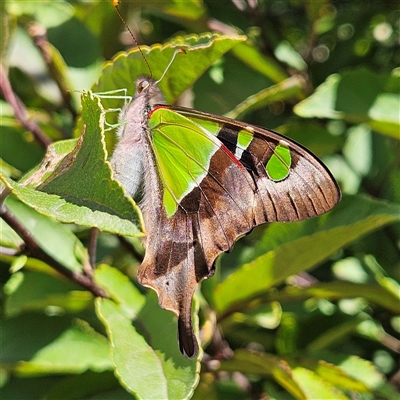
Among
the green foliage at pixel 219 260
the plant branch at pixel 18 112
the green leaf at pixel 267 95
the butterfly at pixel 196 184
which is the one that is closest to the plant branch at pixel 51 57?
the green foliage at pixel 219 260

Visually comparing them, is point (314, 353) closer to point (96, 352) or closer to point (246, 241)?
point (246, 241)

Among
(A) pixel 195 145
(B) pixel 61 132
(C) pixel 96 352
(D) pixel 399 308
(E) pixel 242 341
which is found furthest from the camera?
(E) pixel 242 341

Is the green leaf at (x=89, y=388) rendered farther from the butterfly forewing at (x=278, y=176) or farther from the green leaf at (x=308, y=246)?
the butterfly forewing at (x=278, y=176)

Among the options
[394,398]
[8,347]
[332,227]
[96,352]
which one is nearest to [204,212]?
[332,227]

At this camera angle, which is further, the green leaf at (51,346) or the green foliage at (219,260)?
the green leaf at (51,346)

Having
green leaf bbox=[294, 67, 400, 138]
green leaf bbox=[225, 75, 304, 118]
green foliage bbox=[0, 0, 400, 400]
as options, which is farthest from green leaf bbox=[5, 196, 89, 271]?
green leaf bbox=[294, 67, 400, 138]

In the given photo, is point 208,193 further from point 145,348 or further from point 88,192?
point 88,192

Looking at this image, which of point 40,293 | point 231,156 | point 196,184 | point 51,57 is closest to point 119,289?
point 40,293
